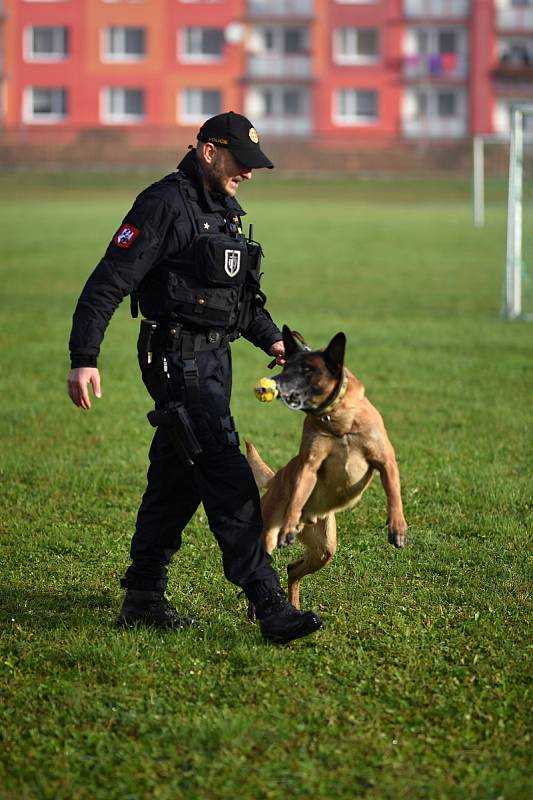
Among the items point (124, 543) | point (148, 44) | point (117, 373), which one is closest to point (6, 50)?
point (148, 44)

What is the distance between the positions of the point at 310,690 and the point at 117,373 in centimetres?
826

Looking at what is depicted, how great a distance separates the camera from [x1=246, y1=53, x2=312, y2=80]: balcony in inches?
2694

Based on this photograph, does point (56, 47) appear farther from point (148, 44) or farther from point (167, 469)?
point (167, 469)

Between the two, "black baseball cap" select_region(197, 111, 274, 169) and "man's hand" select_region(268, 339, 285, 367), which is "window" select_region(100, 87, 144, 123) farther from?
"black baseball cap" select_region(197, 111, 274, 169)

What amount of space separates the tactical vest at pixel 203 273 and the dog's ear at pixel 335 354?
69cm

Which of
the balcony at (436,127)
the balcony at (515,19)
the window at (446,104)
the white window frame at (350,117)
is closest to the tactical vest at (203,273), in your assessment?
the balcony at (436,127)

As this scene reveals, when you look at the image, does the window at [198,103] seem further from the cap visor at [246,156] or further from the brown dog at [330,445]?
the brown dog at [330,445]

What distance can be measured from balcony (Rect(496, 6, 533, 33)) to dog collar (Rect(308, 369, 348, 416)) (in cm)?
6549

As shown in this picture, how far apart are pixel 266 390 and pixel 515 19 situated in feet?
217

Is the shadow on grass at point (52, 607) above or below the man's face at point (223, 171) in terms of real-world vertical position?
below

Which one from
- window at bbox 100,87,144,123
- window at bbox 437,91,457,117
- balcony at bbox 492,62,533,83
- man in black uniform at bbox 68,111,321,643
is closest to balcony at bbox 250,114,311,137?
window at bbox 100,87,144,123

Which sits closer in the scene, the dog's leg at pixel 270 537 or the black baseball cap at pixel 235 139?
the black baseball cap at pixel 235 139

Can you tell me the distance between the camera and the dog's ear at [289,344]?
4.87 m

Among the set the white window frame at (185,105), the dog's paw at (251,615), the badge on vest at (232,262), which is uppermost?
the white window frame at (185,105)
